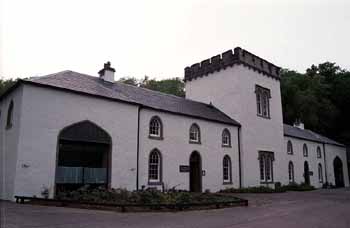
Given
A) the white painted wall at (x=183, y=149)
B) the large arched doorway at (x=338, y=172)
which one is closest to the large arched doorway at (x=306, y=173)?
the large arched doorway at (x=338, y=172)

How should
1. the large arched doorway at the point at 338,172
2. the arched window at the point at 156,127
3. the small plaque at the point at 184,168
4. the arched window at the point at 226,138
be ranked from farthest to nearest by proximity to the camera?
1. the large arched doorway at the point at 338,172
2. the arched window at the point at 226,138
3. the small plaque at the point at 184,168
4. the arched window at the point at 156,127

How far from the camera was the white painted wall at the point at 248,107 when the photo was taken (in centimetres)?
2722

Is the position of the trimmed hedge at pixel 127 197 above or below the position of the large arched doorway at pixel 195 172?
below

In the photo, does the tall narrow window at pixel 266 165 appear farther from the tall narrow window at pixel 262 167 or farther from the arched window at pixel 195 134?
the arched window at pixel 195 134

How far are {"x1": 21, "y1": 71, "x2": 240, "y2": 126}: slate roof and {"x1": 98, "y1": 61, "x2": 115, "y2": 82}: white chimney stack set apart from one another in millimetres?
491

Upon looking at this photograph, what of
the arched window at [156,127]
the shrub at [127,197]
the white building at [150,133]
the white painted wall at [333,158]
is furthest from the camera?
the white painted wall at [333,158]

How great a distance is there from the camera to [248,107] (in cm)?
2780

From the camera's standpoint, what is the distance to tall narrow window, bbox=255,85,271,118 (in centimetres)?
2967

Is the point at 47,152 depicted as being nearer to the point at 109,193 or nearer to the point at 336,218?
the point at 109,193

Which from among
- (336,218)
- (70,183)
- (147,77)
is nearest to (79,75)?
(70,183)

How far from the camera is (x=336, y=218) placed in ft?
38.7

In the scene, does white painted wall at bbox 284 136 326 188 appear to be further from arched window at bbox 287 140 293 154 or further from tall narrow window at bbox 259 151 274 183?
tall narrow window at bbox 259 151 274 183

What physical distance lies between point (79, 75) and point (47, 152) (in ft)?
21.1

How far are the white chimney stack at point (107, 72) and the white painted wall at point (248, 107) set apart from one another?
11167 mm
